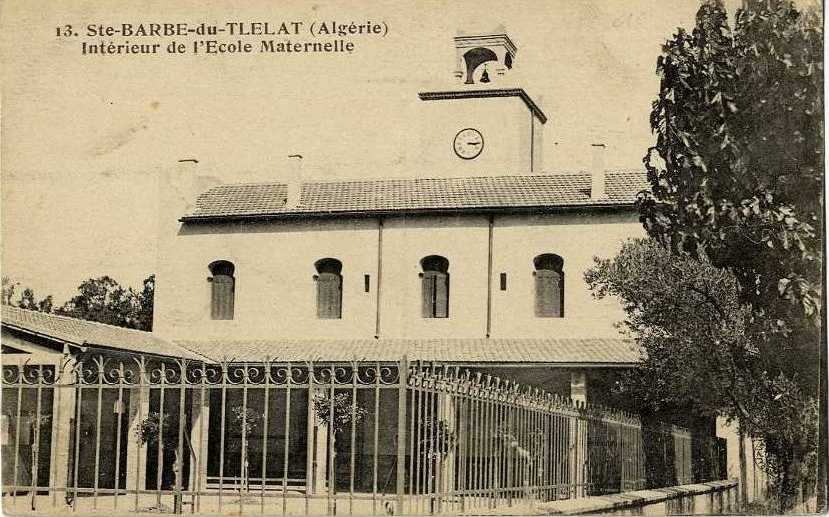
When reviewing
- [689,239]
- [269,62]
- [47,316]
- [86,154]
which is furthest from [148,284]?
[689,239]

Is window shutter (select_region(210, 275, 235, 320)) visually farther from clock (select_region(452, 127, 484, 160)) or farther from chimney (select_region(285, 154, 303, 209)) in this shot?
clock (select_region(452, 127, 484, 160))

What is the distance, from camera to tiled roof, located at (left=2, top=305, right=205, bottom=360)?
50.1 ft

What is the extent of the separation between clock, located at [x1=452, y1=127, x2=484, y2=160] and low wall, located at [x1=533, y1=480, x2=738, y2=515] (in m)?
8.72

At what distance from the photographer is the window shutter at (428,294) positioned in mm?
21672

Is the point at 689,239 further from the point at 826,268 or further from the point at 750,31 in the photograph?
the point at 750,31

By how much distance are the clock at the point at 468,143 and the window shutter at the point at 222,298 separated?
510 centimetres

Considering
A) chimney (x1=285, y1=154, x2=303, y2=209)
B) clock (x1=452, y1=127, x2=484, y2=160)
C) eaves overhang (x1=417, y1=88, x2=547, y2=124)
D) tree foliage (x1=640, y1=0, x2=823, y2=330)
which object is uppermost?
eaves overhang (x1=417, y1=88, x2=547, y2=124)

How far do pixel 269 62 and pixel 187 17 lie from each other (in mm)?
1121

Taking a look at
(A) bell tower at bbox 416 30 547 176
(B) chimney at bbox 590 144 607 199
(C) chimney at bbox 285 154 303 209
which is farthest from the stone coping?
(A) bell tower at bbox 416 30 547 176

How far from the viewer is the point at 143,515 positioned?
11.8 meters

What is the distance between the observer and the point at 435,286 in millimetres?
21984

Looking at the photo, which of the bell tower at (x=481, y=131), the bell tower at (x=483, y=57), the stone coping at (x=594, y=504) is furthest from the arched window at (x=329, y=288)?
the stone coping at (x=594, y=504)

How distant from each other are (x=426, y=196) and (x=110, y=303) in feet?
20.2

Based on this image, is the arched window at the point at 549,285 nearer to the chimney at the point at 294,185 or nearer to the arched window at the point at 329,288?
the arched window at the point at 329,288
